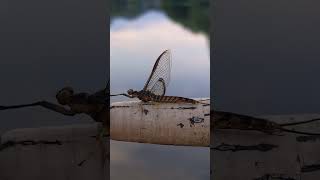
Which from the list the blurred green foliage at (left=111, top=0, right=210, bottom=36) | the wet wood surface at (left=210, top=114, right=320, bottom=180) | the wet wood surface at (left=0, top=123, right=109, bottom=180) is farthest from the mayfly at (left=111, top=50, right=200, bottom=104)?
the wet wood surface at (left=0, top=123, right=109, bottom=180)

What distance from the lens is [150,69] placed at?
4.62 meters

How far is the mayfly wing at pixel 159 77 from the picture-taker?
4.50 metres

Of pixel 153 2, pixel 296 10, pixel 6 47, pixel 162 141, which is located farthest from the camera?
pixel 153 2

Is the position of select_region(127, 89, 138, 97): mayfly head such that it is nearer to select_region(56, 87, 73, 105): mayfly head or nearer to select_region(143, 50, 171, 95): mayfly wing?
select_region(143, 50, 171, 95): mayfly wing

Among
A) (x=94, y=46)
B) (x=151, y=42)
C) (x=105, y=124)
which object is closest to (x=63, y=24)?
(x=94, y=46)

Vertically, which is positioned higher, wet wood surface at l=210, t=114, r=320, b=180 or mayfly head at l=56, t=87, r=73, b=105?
mayfly head at l=56, t=87, r=73, b=105

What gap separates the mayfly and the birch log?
Result: 0.21ft

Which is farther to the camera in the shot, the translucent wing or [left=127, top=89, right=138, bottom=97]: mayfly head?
the translucent wing

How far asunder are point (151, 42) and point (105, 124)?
1.95m

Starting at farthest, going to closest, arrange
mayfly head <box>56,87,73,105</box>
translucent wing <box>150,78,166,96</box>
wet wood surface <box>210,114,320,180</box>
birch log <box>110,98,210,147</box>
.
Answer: translucent wing <box>150,78,166,96</box>
birch log <box>110,98,210,147</box>
wet wood surface <box>210,114,320,180</box>
mayfly head <box>56,87,73,105</box>

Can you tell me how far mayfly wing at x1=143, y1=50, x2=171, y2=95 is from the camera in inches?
177

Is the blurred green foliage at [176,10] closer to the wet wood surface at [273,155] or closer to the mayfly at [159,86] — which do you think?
the mayfly at [159,86]

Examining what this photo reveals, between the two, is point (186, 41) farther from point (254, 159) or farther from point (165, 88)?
point (254, 159)

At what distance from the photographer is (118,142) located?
179 inches
